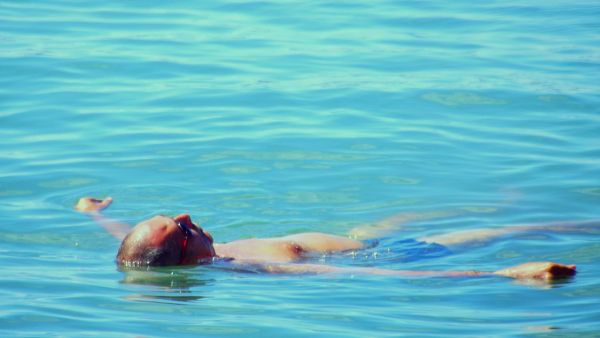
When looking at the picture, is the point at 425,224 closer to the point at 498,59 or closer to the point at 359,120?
the point at 359,120

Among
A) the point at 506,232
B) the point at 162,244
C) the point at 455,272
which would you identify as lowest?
the point at 455,272

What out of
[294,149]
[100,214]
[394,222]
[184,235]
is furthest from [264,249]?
[294,149]

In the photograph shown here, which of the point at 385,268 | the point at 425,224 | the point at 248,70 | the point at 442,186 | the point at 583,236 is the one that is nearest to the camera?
the point at 385,268

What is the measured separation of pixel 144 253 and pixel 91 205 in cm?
203

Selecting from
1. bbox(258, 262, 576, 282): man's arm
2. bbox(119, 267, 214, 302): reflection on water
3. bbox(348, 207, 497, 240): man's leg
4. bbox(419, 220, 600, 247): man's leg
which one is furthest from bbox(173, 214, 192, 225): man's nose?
bbox(419, 220, 600, 247): man's leg

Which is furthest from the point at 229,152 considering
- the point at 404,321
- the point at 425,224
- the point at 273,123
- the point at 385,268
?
the point at 404,321

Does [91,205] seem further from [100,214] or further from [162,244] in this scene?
[162,244]

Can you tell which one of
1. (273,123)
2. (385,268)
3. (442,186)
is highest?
(273,123)

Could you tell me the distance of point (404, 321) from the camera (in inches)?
242

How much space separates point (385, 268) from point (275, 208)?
6.37 ft

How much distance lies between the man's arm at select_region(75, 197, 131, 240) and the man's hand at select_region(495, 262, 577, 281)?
10.8 feet

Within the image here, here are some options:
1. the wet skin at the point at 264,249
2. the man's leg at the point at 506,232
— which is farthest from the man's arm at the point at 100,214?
the man's leg at the point at 506,232

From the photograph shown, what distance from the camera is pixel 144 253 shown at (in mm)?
7145

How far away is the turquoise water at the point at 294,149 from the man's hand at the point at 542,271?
0.26 ft
